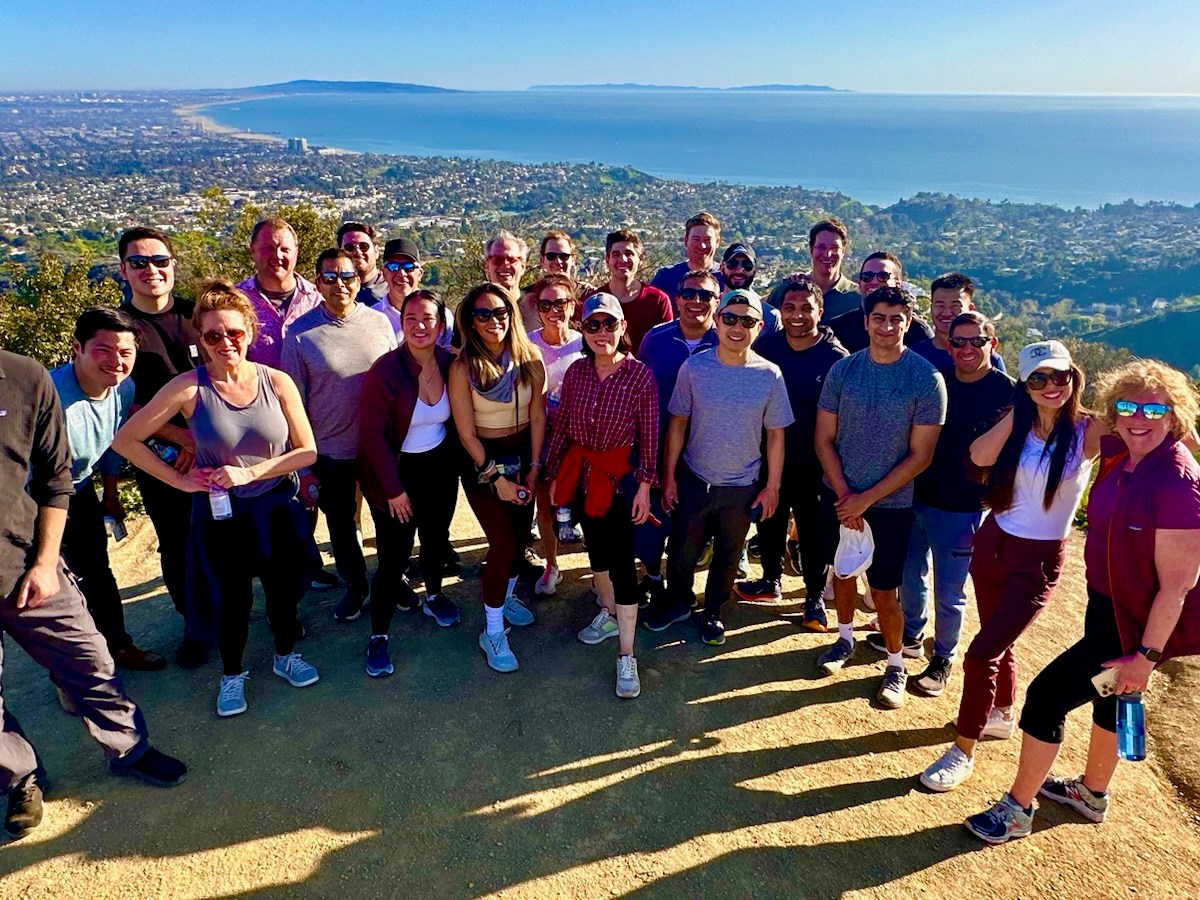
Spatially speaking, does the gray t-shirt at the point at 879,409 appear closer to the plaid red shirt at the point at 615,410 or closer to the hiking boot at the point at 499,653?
the plaid red shirt at the point at 615,410

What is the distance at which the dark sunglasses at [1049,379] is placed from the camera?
3168 mm

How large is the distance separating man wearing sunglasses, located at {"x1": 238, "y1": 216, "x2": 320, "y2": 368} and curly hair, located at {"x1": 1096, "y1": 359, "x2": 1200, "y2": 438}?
439 cm

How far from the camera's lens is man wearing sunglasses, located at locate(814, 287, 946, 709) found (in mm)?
3859

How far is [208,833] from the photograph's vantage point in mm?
3295

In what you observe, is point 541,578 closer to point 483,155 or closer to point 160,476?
point 160,476

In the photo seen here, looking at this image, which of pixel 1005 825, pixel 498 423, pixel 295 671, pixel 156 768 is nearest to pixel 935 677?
pixel 1005 825

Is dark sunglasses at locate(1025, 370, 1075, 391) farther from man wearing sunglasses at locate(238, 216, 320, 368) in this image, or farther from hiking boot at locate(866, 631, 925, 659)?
man wearing sunglasses at locate(238, 216, 320, 368)

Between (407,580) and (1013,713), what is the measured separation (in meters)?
4.08

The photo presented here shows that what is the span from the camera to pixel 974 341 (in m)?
3.79

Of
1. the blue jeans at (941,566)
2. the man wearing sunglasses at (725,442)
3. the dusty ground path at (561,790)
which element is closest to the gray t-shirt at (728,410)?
the man wearing sunglasses at (725,442)

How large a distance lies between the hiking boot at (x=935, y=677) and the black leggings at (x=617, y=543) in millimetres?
1848

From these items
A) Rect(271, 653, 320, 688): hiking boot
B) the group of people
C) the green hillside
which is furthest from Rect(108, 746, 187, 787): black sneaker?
the green hillside

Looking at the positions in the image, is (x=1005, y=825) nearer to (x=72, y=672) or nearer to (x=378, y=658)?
(x=378, y=658)

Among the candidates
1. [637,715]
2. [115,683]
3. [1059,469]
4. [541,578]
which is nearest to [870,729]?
[637,715]
